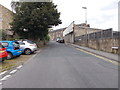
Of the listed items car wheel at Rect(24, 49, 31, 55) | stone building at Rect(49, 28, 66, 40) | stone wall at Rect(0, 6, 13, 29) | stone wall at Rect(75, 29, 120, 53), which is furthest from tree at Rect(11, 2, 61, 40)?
stone building at Rect(49, 28, 66, 40)

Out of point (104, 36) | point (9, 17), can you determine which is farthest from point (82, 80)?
point (9, 17)

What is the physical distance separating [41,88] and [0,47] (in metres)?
4.89

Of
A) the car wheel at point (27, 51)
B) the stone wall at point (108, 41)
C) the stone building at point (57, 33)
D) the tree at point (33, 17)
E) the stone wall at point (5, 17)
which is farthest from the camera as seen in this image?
the stone building at point (57, 33)

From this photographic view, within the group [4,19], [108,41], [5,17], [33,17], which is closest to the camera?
[108,41]

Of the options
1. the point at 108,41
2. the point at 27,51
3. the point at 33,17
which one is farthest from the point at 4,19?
the point at 108,41

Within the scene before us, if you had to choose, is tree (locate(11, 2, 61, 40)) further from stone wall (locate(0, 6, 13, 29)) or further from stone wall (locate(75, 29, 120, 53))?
stone wall (locate(75, 29, 120, 53))

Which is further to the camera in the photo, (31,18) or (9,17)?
(9,17)

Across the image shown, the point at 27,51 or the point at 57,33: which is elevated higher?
the point at 57,33

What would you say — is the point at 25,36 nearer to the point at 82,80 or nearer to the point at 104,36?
the point at 104,36

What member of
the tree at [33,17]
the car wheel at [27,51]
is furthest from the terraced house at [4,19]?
the car wheel at [27,51]

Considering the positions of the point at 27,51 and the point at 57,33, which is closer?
the point at 27,51

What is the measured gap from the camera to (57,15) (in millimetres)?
21531

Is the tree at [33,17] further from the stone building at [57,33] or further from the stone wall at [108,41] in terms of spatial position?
the stone building at [57,33]

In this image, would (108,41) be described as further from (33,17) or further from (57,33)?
(57,33)
